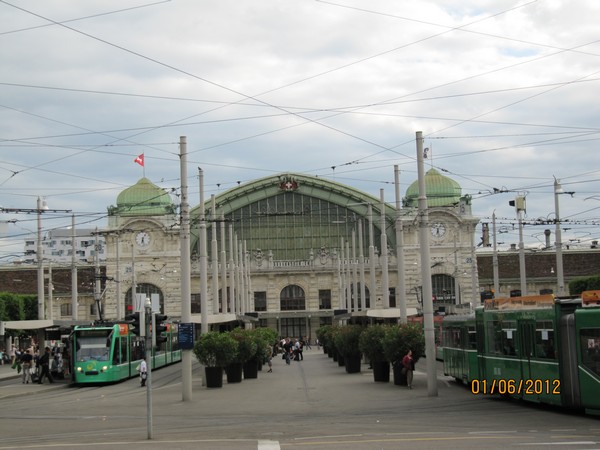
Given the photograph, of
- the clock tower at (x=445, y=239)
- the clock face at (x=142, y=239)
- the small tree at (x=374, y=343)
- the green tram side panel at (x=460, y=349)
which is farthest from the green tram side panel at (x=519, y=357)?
the clock face at (x=142, y=239)

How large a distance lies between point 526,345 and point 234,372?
2085 centimetres

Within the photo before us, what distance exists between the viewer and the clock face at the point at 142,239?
398ft

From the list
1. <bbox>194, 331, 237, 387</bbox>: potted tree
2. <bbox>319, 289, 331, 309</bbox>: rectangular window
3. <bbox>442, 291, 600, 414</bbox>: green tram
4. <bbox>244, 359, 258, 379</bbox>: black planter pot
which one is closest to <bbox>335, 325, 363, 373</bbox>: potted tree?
<bbox>244, 359, 258, 379</bbox>: black planter pot

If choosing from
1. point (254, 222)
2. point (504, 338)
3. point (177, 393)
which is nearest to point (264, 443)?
point (504, 338)

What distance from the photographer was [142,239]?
12150 cm

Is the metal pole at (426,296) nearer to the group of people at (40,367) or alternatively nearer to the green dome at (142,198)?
the group of people at (40,367)

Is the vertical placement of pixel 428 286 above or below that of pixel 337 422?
above

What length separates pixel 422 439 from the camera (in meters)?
20.5

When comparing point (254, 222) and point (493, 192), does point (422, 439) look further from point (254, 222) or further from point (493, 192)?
point (254, 222)

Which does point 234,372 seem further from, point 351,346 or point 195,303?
point 195,303

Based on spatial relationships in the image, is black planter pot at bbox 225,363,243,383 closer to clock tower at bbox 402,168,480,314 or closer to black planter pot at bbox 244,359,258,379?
black planter pot at bbox 244,359,258,379

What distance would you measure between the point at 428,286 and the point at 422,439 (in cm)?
1415

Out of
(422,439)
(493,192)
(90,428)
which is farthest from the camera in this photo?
(493,192)

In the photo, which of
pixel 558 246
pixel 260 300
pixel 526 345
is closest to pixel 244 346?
pixel 558 246
